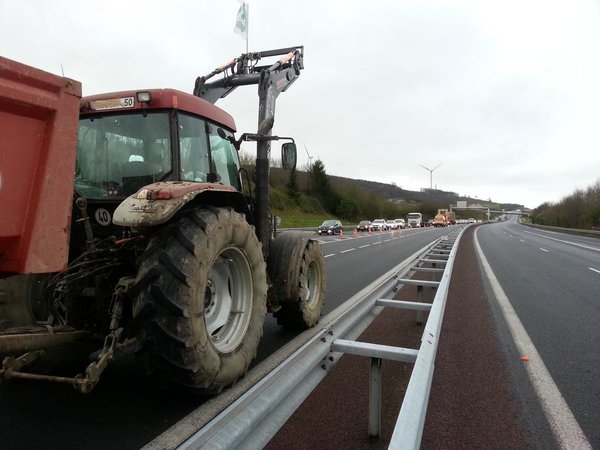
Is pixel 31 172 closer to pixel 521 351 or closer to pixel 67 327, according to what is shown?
pixel 67 327

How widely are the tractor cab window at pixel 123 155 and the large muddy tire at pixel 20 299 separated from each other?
0.78 m

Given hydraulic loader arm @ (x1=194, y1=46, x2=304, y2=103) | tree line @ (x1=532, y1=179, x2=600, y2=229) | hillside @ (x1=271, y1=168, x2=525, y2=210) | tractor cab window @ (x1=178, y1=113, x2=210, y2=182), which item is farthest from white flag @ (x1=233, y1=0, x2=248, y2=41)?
tree line @ (x1=532, y1=179, x2=600, y2=229)

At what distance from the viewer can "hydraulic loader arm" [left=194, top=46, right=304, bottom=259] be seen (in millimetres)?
4680

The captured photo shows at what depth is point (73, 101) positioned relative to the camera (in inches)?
80.7

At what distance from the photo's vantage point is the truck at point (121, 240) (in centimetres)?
191

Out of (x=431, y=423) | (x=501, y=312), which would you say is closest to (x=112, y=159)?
(x=431, y=423)

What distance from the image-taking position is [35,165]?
6.24 ft

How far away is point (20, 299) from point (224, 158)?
2124 mm

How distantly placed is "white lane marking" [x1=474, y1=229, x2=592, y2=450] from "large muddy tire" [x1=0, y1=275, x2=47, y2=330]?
390 centimetres

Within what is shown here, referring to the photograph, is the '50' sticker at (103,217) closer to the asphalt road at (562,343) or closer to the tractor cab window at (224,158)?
the tractor cab window at (224,158)

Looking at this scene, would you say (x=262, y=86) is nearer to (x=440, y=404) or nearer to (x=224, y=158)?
(x=224, y=158)

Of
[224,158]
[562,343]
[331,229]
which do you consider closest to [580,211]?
[331,229]

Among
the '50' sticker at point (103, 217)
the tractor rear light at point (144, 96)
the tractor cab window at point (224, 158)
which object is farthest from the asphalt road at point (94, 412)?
the tractor rear light at point (144, 96)

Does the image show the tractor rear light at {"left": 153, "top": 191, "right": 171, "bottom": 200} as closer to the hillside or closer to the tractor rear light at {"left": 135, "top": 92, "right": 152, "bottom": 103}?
the tractor rear light at {"left": 135, "top": 92, "right": 152, "bottom": 103}
